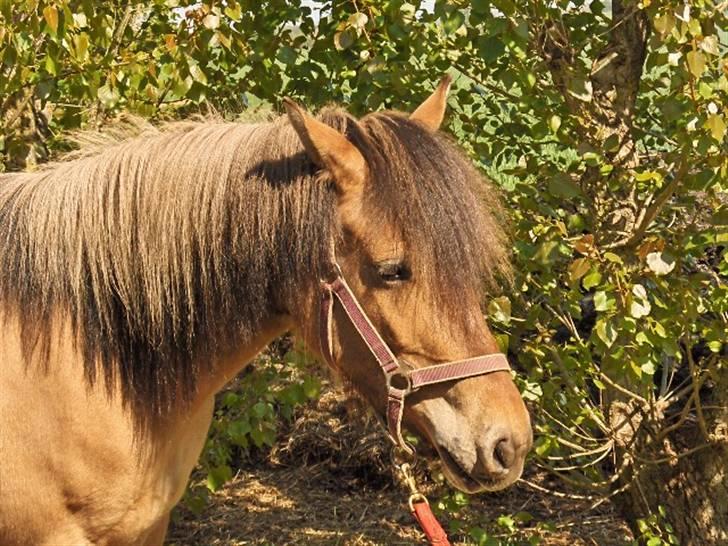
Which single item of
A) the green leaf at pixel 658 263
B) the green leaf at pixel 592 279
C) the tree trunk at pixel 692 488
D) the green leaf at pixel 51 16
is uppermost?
the green leaf at pixel 51 16

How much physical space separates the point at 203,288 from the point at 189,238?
138mm

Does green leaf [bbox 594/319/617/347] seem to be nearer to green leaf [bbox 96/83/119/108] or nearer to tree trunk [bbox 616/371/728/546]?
tree trunk [bbox 616/371/728/546]

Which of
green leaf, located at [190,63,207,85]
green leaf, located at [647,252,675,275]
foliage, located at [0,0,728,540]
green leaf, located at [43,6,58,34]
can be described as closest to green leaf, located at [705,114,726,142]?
foliage, located at [0,0,728,540]

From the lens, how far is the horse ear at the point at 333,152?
2.52m

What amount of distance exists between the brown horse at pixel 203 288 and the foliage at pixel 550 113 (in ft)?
2.40

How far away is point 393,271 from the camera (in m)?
2.53

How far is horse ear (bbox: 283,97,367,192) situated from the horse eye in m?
0.22

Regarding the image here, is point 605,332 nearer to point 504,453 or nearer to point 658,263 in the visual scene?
point 658,263

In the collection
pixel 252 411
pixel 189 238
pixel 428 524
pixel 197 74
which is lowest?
pixel 252 411

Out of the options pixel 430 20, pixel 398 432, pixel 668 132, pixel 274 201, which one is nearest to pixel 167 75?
pixel 430 20

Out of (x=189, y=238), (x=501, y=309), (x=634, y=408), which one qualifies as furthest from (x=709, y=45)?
(x=634, y=408)

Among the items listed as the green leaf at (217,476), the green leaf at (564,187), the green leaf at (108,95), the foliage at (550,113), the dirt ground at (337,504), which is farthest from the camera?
the dirt ground at (337,504)

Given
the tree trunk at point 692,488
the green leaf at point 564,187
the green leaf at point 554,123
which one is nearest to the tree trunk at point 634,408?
the tree trunk at point 692,488

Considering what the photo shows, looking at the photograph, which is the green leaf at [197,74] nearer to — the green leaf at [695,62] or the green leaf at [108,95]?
the green leaf at [108,95]
